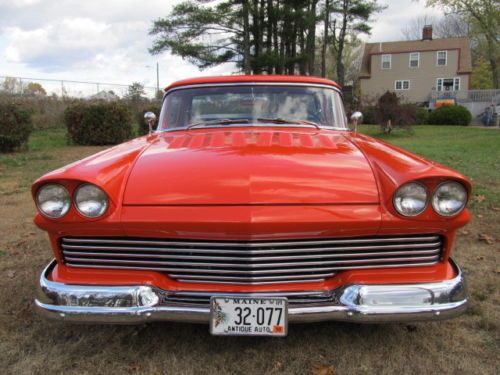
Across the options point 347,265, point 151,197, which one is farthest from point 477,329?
point 151,197

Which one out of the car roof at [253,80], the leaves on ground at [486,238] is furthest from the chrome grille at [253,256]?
the leaves on ground at [486,238]

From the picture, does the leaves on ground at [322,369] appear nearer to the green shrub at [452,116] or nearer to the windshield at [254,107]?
the windshield at [254,107]

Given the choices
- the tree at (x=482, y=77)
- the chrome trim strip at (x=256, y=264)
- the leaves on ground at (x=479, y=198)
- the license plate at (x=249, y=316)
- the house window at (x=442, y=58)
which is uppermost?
the house window at (x=442, y=58)

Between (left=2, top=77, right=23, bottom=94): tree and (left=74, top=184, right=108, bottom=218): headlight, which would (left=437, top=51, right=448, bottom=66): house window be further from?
(left=74, top=184, right=108, bottom=218): headlight

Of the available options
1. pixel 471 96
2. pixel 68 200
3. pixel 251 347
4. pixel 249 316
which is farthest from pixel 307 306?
pixel 471 96

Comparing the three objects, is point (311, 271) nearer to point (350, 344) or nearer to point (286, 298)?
point (286, 298)

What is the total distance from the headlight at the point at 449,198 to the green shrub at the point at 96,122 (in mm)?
12200

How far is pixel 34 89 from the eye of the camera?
2020 cm

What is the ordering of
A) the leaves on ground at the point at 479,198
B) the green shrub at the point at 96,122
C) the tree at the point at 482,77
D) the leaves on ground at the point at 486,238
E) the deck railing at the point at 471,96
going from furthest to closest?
the tree at the point at 482,77, the deck railing at the point at 471,96, the green shrub at the point at 96,122, the leaves on ground at the point at 479,198, the leaves on ground at the point at 486,238

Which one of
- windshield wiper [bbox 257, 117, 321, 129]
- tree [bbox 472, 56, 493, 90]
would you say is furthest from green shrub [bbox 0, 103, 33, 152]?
tree [bbox 472, 56, 493, 90]

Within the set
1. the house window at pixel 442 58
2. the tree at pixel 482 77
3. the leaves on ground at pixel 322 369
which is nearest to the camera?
the leaves on ground at pixel 322 369

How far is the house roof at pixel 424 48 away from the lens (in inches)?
1479

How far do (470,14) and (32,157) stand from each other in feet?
122

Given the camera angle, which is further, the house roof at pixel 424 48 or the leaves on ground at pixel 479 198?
the house roof at pixel 424 48
